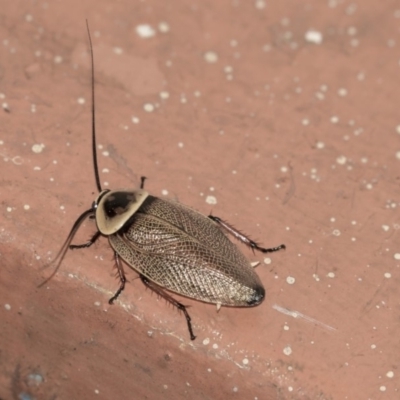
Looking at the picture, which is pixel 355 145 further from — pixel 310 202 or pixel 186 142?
pixel 186 142

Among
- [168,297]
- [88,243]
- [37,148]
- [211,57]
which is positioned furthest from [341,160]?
[37,148]

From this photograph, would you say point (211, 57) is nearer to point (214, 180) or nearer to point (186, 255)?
point (214, 180)

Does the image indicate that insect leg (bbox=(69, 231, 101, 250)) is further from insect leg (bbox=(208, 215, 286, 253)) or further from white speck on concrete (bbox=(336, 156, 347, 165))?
white speck on concrete (bbox=(336, 156, 347, 165))

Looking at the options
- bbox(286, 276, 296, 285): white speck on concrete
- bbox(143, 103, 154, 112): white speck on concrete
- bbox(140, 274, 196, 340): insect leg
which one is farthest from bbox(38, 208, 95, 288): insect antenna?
bbox(286, 276, 296, 285): white speck on concrete

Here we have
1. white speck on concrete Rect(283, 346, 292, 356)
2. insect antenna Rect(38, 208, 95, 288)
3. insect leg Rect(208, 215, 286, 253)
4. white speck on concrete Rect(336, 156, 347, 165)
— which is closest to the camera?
white speck on concrete Rect(283, 346, 292, 356)

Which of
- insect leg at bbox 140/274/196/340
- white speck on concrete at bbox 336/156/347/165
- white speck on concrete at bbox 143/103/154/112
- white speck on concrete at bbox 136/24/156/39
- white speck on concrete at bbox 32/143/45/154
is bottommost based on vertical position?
insect leg at bbox 140/274/196/340

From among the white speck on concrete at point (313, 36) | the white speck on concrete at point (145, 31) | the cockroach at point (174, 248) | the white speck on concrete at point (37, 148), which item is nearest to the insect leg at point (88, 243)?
the cockroach at point (174, 248)

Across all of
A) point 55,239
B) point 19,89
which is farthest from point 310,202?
point 19,89
